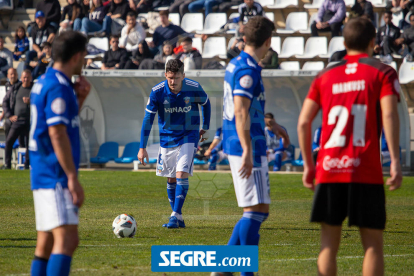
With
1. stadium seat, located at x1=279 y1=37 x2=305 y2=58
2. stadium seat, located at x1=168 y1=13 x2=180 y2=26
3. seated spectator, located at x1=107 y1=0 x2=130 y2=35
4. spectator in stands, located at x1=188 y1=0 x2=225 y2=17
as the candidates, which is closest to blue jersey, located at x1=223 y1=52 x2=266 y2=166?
stadium seat, located at x1=279 y1=37 x2=305 y2=58

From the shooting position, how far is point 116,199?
10305mm

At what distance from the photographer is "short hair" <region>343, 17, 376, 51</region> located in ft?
Result: 12.3

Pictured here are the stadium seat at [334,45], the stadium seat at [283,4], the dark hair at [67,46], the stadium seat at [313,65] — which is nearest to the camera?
the dark hair at [67,46]

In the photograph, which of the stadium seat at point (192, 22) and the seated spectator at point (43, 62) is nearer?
the seated spectator at point (43, 62)

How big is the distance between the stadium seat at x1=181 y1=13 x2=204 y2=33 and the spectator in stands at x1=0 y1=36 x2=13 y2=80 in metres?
6.18

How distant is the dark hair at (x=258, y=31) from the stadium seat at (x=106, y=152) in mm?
13153

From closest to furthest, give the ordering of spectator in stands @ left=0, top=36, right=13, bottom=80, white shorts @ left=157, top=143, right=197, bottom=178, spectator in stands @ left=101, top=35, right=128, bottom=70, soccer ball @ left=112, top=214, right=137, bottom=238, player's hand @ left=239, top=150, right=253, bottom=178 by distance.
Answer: player's hand @ left=239, top=150, right=253, bottom=178
soccer ball @ left=112, top=214, right=137, bottom=238
white shorts @ left=157, top=143, right=197, bottom=178
spectator in stands @ left=101, top=35, right=128, bottom=70
spectator in stands @ left=0, top=36, right=13, bottom=80

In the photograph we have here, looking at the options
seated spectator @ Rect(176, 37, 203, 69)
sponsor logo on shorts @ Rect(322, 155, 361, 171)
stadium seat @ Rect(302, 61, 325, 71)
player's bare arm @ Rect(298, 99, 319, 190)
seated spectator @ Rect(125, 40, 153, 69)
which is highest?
seated spectator @ Rect(125, 40, 153, 69)

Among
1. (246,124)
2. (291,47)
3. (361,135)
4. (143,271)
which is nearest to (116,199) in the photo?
(143,271)

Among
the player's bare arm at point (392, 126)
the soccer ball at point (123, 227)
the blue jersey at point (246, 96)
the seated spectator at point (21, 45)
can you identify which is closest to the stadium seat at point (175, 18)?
the seated spectator at point (21, 45)

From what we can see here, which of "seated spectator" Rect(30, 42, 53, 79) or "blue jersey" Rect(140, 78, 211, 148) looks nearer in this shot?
"blue jersey" Rect(140, 78, 211, 148)

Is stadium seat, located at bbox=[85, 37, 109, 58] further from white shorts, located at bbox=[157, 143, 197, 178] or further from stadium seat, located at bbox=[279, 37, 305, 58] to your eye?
→ white shorts, located at bbox=[157, 143, 197, 178]

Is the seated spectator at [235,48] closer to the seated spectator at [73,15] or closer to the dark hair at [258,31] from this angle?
the seated spectator at [73,15]
